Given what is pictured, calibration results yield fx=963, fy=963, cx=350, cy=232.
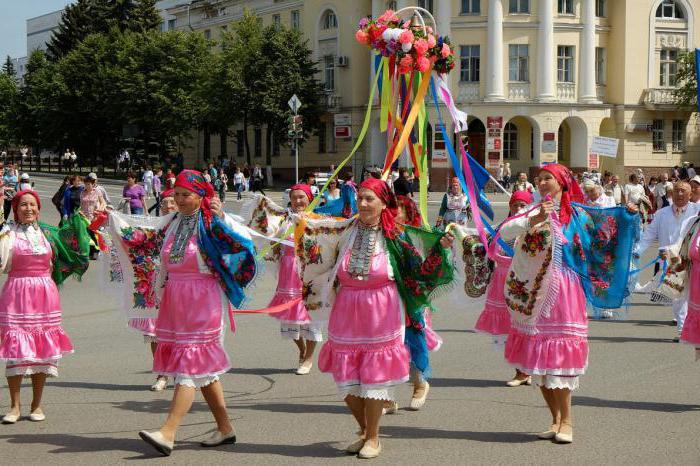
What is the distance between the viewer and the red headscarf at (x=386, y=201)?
6.89m

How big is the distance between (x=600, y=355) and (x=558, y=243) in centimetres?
387

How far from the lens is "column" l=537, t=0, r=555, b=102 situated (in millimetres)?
48344

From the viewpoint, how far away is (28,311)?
25.6 feet

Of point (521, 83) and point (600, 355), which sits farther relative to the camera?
point (521, 83)

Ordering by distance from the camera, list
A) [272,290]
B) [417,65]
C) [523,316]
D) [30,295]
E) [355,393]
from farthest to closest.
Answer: [272,290], [417,65], [30,295], [523,316], [355,393]

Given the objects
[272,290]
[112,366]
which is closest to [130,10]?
[272,290]

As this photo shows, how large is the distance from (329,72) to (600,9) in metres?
Answer: 15.3

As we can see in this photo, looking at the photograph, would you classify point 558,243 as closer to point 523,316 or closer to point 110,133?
point 523,316

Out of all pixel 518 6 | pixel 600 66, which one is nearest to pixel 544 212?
pixel 518 6

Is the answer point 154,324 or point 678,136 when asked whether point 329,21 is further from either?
point 154,324

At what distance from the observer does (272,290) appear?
16812 mm

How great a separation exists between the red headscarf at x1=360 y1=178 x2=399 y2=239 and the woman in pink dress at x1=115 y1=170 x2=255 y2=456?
3.23 ft

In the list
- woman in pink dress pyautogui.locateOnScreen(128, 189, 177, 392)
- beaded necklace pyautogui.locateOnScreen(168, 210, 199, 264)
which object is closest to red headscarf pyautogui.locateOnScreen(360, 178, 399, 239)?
beaded necklace pyautogui.locateOnScreen(168, 210, 199, 264)

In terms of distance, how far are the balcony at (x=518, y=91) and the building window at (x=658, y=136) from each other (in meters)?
7.24
